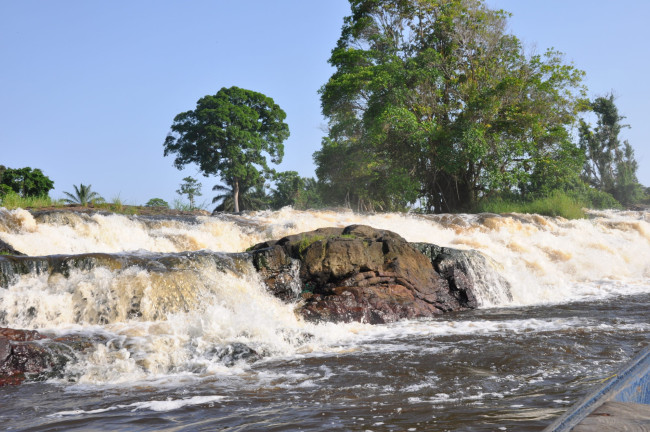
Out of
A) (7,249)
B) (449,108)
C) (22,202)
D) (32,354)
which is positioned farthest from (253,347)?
(449,108)

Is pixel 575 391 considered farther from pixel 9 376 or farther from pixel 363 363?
pixel 9 376

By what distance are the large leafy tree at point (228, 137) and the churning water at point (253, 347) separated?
2501 cm

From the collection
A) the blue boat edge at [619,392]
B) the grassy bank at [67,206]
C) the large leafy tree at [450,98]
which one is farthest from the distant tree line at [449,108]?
the blue boat edge at [619,392]

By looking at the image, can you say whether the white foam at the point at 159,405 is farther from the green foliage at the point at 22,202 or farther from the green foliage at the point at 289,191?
the green foliage at the point at 289,191

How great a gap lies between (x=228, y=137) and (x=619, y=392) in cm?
3633

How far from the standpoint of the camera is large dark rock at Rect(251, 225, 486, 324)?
8.35 metres

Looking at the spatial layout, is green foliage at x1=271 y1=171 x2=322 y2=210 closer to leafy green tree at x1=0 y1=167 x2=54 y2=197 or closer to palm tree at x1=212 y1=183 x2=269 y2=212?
palm tree at x1=212 y1=183 x2=269 y2=212

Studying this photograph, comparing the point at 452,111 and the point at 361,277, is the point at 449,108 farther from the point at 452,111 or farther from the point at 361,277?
the point at 361,277

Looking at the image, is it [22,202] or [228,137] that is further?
[228,137]

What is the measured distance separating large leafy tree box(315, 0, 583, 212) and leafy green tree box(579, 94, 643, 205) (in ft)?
58.3

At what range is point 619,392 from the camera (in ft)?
4.94

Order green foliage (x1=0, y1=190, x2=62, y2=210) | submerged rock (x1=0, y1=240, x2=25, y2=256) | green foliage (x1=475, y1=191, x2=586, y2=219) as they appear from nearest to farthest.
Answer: submerged rock (x1=0, y1=240, x2=25, y2=256) → green foliage (x1=0, y1=190, x2=62, y2=210) → green foliage (x1=475, y1=191, x2=586, y2=219)

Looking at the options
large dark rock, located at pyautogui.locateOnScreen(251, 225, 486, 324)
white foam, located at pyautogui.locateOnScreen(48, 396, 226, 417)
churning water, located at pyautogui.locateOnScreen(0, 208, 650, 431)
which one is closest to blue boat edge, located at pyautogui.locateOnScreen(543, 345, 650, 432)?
churning water, located at pyautogui.locateOnScreen(0, 208, 650, 431)

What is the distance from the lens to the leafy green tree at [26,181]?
26.3 meters
